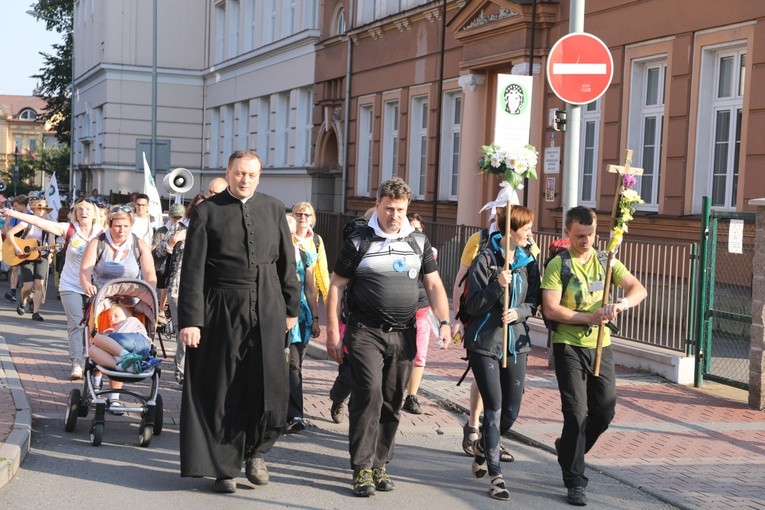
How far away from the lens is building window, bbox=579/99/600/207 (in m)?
19.2

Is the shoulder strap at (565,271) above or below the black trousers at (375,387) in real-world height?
above

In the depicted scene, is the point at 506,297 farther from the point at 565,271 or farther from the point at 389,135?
the point at 389,135

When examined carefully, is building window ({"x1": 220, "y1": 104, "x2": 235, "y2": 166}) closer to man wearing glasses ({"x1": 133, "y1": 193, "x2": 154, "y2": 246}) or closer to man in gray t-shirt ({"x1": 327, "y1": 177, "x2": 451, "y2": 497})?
man wearing glasses ({"x1": 133, "y1": 193, "x2": 154, "y2": 246})

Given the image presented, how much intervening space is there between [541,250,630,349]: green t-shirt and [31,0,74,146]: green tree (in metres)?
59.7

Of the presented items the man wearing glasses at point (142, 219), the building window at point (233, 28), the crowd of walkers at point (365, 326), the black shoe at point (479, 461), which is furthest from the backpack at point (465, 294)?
the building window at point (233, 28)

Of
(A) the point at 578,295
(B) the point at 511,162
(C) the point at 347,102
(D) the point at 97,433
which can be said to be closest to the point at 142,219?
(D) the point at 97,433

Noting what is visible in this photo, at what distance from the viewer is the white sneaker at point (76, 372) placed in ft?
37.5

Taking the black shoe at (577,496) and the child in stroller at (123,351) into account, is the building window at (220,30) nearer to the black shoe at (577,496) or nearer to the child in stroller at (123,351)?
the child in stroller at (123,351)

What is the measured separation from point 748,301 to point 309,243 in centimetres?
418

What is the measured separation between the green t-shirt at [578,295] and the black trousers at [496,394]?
44cm

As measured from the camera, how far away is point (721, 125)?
16344 mm

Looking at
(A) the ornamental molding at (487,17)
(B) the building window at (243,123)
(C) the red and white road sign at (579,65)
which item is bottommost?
(C) the red and white road sign at (579,65)

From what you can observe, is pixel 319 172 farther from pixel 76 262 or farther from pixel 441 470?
pixel 441 470

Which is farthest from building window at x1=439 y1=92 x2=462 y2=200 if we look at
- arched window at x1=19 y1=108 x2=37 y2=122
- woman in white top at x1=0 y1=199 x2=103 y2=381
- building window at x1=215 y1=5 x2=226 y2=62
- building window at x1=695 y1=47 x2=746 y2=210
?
arched window at x1=19 y1=108 x2=37 y2=122
